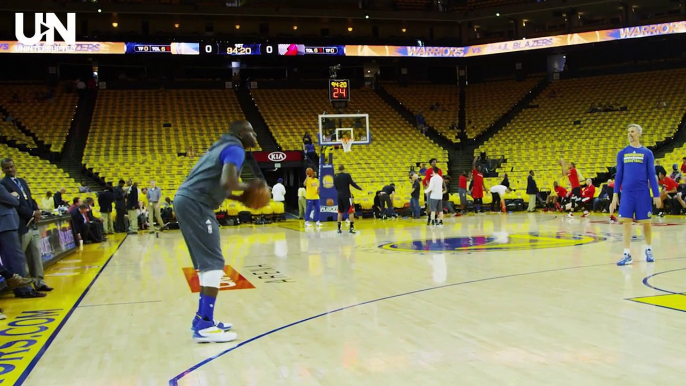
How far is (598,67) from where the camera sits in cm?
3253

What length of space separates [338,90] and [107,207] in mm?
10826

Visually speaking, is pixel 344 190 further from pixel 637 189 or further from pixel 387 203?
pixel 637 189

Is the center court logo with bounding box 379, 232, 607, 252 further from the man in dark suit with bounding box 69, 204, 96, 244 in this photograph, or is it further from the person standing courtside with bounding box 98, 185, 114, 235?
the person standing courtside with bounding box 98, 185, 114, 235

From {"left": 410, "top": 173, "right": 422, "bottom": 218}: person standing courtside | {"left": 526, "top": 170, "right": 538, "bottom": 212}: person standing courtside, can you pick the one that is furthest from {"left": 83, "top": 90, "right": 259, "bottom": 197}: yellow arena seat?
{"left": 526, "top": 170, "right": 538, "bottom": 212}: person standing courtside

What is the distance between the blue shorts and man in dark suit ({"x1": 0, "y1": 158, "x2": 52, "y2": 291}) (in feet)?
23.6

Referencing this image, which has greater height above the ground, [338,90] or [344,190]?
[338,90]

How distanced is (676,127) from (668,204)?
9.09m

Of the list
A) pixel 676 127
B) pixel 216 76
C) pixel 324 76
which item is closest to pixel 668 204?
pixel 676 127

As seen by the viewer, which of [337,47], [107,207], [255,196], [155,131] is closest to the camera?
[255,196]

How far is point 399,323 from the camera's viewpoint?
5.11m

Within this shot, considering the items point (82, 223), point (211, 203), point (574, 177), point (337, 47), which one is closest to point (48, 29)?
point (337, 47)

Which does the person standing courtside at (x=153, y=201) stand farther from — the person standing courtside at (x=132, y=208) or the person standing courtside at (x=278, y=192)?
the person standing courtside at (x=278, y=192)

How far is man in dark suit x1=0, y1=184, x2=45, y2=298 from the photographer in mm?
6855

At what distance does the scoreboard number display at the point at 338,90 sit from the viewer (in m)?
25.2
